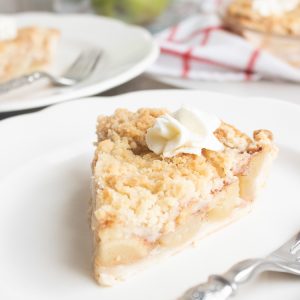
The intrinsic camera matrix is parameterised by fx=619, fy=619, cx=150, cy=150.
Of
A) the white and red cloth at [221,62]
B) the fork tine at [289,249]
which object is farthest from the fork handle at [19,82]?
the fork tine at [289,249]

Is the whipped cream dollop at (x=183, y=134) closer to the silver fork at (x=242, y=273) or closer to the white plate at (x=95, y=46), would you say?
the silver fork at (x=242, y=273)

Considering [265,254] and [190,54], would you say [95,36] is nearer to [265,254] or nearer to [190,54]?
[190,54]

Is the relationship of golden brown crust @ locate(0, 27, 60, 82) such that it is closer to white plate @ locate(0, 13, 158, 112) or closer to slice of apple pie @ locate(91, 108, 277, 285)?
white plate @ locate(0, 13, 158, 112)

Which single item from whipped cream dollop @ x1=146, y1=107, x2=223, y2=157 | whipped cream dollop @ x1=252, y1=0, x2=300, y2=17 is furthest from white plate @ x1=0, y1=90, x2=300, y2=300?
whipped cream dollop @ x1=252, y1=0, x2=300, y2=17

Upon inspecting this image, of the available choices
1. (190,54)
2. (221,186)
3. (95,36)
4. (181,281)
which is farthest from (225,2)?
(181,281)

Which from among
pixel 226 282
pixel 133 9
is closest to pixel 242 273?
pixel 226 282

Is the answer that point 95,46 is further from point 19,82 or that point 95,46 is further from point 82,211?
point 82,211
